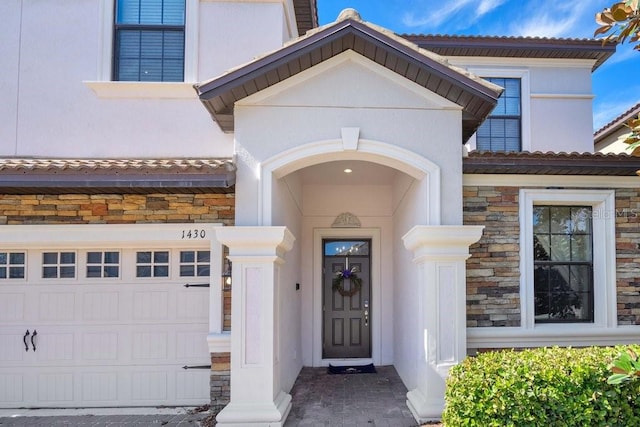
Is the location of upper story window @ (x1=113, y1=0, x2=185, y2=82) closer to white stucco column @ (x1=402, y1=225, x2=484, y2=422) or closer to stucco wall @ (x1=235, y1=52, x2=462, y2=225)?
stucco wall @ (x1=235, y1=52, x2=462, y2=225)

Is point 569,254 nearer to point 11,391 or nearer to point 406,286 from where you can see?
point 406,286

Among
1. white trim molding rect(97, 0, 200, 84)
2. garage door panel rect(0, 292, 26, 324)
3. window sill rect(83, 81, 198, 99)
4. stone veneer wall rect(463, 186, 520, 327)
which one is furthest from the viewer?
white trim molding rect(97, 0, 200, 84)

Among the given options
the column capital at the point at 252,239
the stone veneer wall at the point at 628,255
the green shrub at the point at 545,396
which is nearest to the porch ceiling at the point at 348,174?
the column capital at the point at 252,239

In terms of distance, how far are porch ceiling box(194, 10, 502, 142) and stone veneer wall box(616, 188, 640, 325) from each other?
276 centimetres

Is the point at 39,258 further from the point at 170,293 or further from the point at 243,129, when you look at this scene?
the point at 243,129

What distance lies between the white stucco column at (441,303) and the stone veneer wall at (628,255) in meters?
2.57

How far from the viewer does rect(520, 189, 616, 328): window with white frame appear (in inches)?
274

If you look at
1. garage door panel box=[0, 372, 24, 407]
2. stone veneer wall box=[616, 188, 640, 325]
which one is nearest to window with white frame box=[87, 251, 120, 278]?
garage door panel box=[0, 372, 24, 407]

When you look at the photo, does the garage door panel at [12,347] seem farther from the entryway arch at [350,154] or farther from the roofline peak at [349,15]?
the roofline peak at [349,15]

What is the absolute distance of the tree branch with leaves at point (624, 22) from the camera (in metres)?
3.44

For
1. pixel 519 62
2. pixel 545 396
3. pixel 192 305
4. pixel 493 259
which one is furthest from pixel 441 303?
pixel 519 62

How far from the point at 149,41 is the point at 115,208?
3.06 metres

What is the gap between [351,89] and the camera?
6.43 metres

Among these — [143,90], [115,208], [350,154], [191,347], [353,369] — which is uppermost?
[143,90]
